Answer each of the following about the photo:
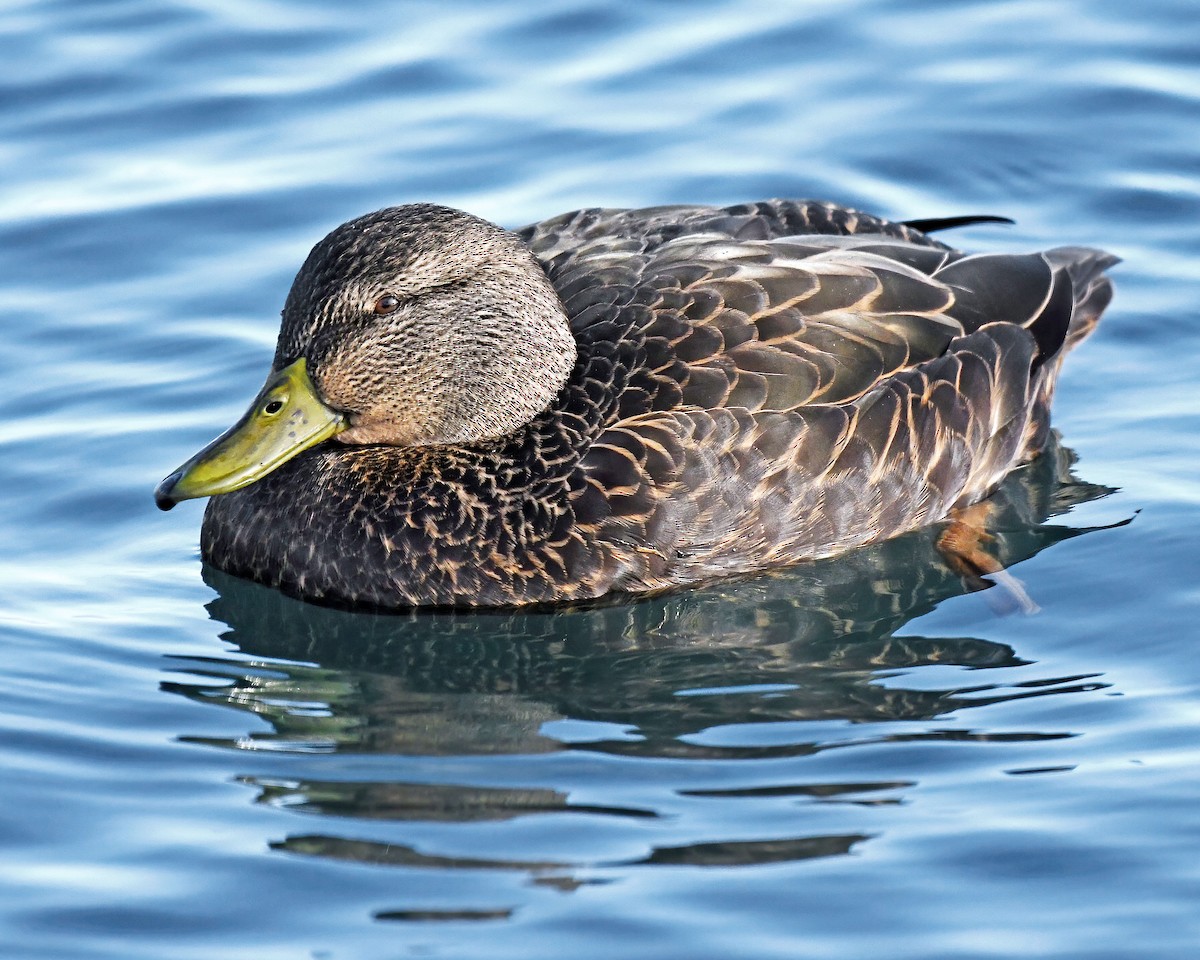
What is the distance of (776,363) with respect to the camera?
8.86 metres

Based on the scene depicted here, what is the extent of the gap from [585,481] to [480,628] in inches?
29.5

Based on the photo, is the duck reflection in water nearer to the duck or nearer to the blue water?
the blue water

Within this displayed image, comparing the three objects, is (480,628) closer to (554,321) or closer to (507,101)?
(554,321)

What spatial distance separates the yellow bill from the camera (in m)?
8.64

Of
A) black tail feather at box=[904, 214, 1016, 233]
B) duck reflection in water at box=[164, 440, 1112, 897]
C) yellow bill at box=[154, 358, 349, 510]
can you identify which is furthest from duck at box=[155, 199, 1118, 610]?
black tail feather at box=[904, 214, 1016, 233]

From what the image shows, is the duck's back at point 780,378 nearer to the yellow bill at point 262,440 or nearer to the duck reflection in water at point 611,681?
the duck reflection in water at point 611,681

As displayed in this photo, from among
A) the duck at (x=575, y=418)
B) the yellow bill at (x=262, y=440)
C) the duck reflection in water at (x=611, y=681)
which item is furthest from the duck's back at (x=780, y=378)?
the yellow bill at (x=262, y=440)

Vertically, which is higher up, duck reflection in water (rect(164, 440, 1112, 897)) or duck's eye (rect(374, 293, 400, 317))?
duck's eye (rect(374, 293, 400, 317))

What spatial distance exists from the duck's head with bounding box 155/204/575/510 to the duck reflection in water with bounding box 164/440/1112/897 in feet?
2.44

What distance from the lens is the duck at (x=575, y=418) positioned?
8.69m

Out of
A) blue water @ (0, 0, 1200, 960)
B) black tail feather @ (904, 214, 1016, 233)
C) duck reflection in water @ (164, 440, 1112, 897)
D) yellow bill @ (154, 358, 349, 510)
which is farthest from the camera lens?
black tail feather @ (904, 214, 1016, 233)

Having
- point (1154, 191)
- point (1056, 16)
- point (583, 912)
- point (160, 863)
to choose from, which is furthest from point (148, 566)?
point (1056, 16)

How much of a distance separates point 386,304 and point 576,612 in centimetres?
151

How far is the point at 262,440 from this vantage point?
28.7 feet
